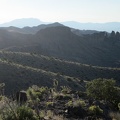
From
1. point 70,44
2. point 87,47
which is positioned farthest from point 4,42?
point 87,47

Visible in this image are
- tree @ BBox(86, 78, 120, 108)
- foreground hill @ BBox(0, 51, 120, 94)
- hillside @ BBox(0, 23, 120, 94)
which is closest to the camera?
tree @ BBox(86, 78, 120, 108)

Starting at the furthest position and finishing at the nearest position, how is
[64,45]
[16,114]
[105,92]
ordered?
[64,45] < [105,92] < [16,114]

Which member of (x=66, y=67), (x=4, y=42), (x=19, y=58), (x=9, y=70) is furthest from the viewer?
(x=4, y=42)

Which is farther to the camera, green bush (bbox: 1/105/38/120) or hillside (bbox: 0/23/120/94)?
hillside (bbox: 0/23/120/94)

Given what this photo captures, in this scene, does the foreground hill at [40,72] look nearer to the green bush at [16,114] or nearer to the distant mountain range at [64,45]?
the green bush at [16,114]

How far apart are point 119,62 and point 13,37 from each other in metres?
60.4

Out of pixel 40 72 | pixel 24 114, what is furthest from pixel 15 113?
pixel 40 72

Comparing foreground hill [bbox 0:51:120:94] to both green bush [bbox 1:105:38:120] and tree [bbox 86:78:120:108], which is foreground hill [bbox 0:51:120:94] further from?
green bush [bbox 1:105:38:120]

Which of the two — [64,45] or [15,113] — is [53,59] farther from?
[15,113]

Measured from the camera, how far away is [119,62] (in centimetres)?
15738

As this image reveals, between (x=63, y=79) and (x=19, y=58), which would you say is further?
(x=19, y=58)

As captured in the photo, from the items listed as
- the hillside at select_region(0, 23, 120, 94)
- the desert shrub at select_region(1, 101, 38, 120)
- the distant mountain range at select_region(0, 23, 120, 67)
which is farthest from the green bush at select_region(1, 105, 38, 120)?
the distant mountain range at select_region(0, 23, 120, 67)

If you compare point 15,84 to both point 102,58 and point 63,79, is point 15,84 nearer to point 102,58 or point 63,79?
point 63,79

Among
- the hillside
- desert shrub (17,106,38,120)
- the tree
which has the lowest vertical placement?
the hillside
